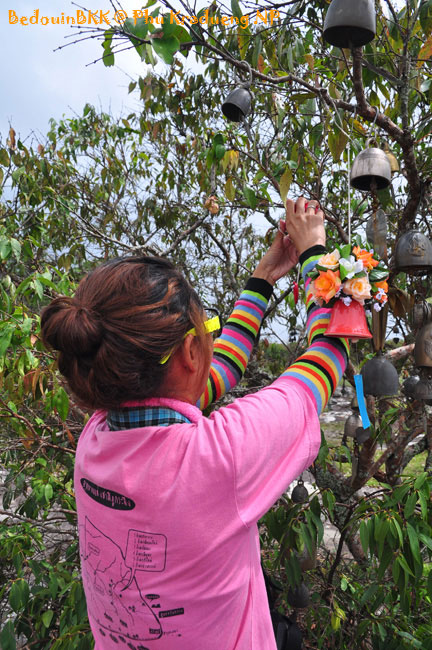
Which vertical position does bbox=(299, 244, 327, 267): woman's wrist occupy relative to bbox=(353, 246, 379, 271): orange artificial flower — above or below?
above

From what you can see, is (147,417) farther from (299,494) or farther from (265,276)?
(299,494)

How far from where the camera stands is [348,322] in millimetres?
980

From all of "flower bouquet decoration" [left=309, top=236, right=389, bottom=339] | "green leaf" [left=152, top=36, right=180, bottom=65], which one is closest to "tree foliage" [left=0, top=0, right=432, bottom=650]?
"green leaf" [left=152, top=36, right=180, bottom=65]

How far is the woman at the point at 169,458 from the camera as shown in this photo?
2.65ft

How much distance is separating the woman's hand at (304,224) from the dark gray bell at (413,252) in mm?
437

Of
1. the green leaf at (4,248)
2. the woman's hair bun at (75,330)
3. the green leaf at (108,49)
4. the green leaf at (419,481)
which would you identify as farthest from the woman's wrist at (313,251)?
the green leaf at (4,248)

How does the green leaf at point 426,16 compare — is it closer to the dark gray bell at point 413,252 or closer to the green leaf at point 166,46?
the dark gray bell at point 413,252

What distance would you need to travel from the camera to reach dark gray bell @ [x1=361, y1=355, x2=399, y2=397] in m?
1.55

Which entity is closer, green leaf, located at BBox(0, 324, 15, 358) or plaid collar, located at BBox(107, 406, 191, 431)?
plaid collar, located at BBox(107, 406, 191, 431)

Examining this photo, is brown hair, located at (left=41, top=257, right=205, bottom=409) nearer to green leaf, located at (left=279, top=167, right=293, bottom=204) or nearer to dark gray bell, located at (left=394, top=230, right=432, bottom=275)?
green leaf, located at (left=279, top=167, right=293, bottom=204)

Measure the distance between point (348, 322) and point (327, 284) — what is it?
0.09 m

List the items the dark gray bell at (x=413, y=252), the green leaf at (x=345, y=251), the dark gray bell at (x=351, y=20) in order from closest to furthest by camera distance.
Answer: the green leaf at (x=345, y=251) → the dark gray bell at (x=351, y=20) → the dark gray bell at (x=413, y=252)

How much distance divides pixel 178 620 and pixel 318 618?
149 cm

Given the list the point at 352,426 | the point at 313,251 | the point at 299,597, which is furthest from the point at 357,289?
the point at 352,426
